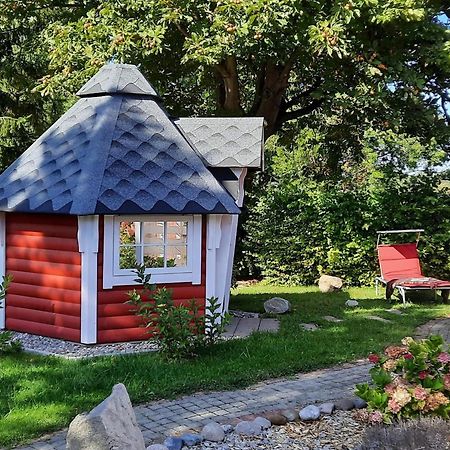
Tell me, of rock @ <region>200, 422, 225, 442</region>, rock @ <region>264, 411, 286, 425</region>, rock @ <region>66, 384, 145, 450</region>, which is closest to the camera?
rock @ <region>66, 384, 145, 450</region>

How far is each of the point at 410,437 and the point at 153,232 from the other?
511 centimetres

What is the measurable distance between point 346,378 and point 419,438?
2658 mm

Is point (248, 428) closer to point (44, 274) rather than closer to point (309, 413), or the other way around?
point (309, 413)

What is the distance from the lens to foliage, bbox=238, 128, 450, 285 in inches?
562

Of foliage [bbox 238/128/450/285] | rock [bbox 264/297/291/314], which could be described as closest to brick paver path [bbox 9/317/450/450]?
rock [bbox 264/297/291/314]

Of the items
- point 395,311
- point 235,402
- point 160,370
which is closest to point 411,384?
point 235,402

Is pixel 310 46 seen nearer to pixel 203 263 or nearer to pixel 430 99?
pixel 430 99

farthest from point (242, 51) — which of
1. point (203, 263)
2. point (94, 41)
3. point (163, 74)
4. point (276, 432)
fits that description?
point (276, 432)

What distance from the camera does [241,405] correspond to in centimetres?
527

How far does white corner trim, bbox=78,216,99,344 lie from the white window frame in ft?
0.49

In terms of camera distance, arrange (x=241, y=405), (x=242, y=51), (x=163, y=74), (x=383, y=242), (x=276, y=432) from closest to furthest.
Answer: (x=276, y=432) → (x=241, y=405) → (x=242, y=51) → (x=383, y=242) → (x=163, y=74)

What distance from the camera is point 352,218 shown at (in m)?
14.5

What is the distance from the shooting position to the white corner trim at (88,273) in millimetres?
7367

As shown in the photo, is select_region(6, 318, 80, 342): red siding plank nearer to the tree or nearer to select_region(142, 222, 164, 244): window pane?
select_region(142, 222, 164, 244): window pane
